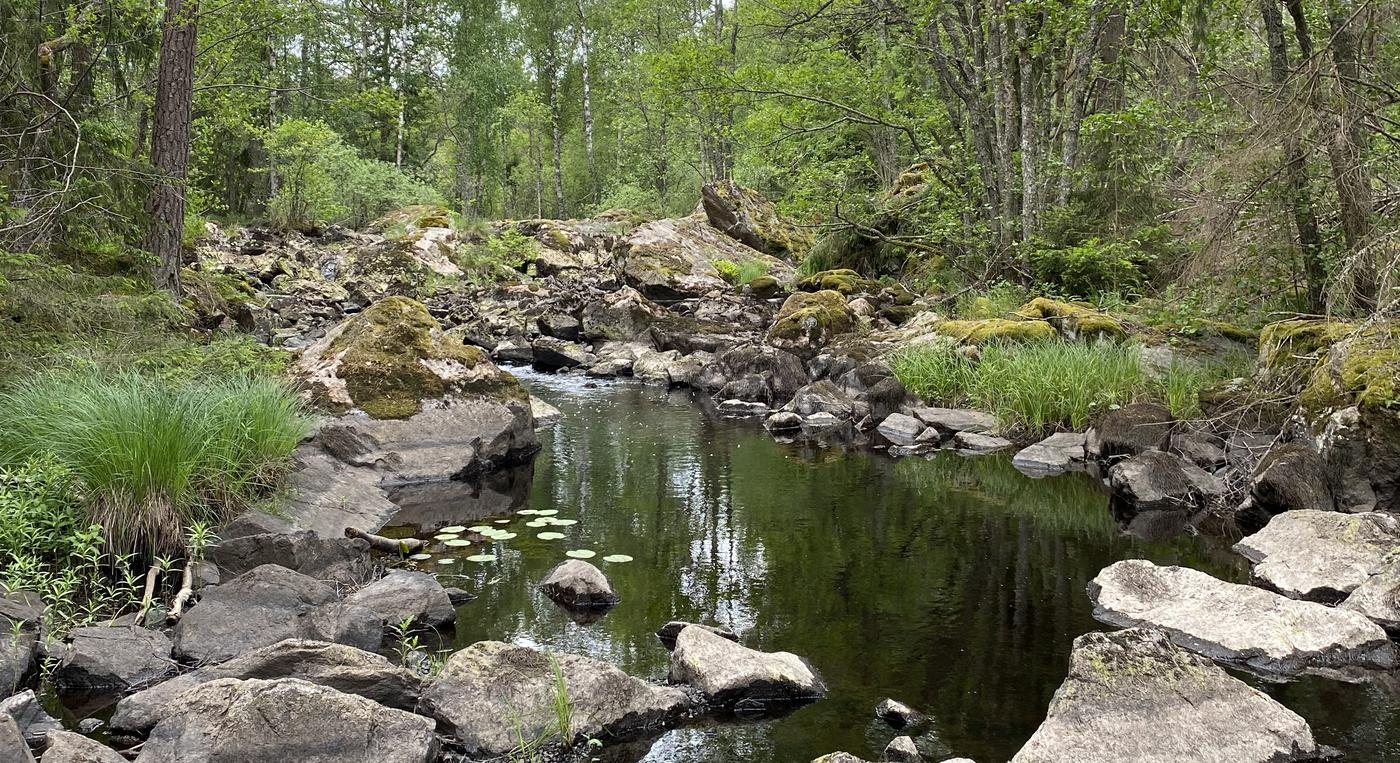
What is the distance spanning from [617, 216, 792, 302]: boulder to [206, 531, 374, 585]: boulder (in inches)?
631

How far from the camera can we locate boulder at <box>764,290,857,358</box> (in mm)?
15859

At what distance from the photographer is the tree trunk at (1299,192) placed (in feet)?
29.2

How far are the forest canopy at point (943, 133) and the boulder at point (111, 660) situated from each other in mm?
3437

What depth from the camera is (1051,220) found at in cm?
1483

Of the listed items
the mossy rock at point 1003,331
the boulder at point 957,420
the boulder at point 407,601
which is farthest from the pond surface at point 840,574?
the mossy rock at point 1003,331

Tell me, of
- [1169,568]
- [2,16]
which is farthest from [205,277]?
[1169,568]

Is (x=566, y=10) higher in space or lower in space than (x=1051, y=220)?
higher

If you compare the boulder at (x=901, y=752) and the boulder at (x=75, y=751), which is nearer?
the boulder at (x=75, y=751)

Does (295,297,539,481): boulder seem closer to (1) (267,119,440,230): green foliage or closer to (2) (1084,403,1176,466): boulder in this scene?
(2) (1084,403,1176,466): boulder

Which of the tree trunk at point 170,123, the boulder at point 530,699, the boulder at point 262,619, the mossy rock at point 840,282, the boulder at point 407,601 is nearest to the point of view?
the boulder at point 530,699

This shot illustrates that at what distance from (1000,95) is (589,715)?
14.0 m

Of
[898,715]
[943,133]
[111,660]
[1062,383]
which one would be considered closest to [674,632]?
[898,715]

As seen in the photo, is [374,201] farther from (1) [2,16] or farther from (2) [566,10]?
(1) [2,16]

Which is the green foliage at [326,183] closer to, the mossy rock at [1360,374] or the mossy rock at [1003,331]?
the mossy rock at [1003,331]
